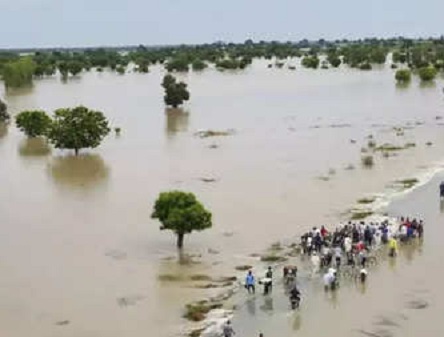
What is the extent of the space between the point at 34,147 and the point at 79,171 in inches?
352

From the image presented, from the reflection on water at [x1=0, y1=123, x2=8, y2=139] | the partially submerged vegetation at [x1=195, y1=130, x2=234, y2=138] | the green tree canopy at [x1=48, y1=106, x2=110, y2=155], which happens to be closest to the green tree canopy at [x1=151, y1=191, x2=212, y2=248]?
the green tree canopy at [x1=48, y1=106, x2=110, y2=155]

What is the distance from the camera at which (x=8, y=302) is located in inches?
834

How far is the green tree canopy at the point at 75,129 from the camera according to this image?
44.4 metres

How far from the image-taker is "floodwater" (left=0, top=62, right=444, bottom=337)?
21.1 metres

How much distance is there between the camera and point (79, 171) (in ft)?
133

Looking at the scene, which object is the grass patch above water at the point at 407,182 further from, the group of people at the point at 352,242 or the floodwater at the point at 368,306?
the floodwater at the point at 368,306

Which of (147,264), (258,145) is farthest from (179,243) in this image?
(258,145)

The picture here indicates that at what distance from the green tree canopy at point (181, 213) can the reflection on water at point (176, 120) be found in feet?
94.3

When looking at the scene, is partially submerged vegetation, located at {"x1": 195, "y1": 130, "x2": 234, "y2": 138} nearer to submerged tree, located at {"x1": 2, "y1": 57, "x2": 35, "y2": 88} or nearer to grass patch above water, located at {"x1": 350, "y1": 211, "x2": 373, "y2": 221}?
grass patch above water, located at {"x1": 350, "y1": 211, "x2": 373, "y2": 221}

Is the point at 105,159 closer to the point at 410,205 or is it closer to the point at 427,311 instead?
the point at 410,205

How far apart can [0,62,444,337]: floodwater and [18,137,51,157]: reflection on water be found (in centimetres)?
12

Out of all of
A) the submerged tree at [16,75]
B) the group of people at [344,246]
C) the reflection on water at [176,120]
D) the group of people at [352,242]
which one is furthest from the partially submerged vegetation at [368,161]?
the submerged tree at [16,75]

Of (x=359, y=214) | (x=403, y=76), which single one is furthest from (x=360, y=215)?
(x=403, y=76)

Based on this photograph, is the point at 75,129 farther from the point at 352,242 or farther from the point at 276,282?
the point at 276,282
